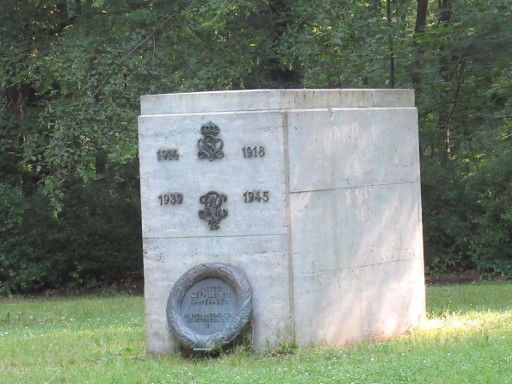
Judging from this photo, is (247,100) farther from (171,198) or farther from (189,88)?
(189,88)

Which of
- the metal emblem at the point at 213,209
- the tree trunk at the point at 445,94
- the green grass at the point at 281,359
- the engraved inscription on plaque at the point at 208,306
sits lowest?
the green grass at the point at 281,359

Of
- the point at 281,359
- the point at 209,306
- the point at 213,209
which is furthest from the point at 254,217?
the point at 281,359

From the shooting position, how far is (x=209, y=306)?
34.1ft

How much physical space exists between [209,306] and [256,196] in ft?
3.94

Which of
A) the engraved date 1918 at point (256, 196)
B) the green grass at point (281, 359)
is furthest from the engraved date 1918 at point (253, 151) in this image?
the green grass at point (281, 359)

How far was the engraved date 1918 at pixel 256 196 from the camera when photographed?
10.2 m

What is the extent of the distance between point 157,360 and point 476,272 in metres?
14.1

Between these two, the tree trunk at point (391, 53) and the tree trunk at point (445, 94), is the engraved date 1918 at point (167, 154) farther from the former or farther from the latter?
the tree trunk at point (445, 94)

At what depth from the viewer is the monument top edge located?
33.4 ft

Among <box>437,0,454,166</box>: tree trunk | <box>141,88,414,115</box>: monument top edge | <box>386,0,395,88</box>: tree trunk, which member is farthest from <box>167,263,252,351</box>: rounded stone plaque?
<box>437,0,454,166</box>: tree trunk

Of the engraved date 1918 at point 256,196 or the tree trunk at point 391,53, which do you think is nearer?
the engraved date 1918 at point 256,196

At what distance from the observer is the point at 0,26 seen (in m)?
20.4

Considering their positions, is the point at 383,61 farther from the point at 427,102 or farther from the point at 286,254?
the point at 286,254

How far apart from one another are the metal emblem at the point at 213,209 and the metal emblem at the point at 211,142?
1.21 feet
